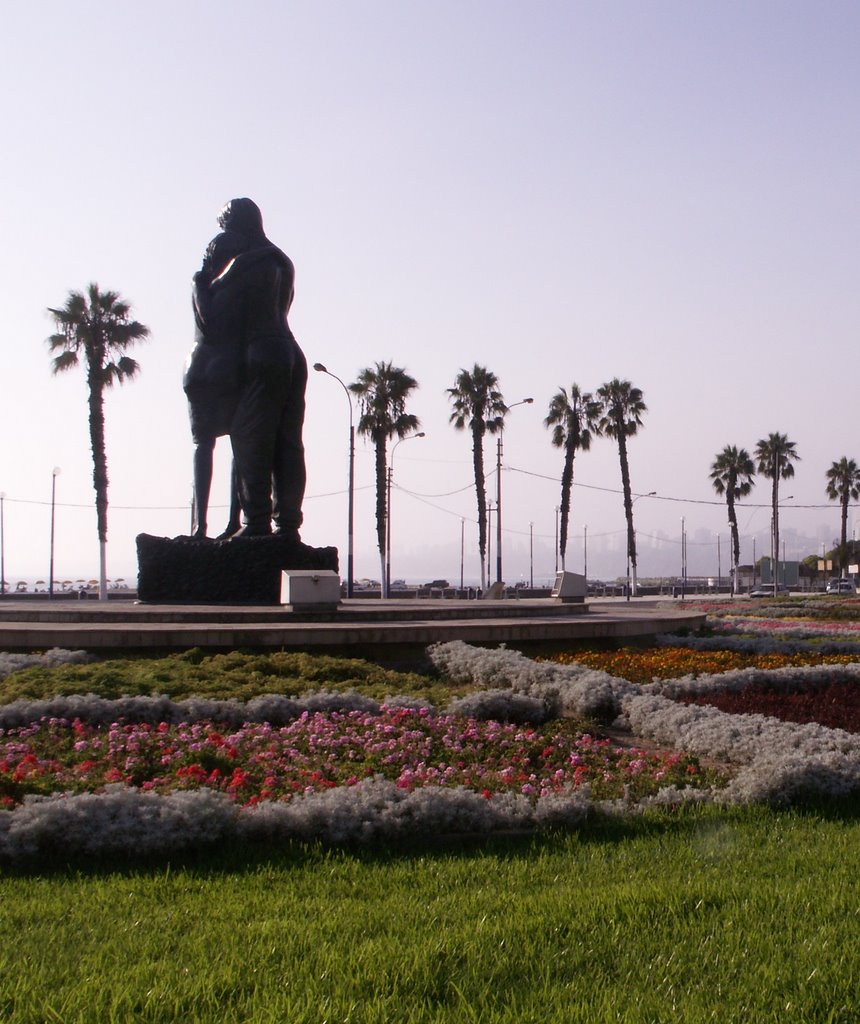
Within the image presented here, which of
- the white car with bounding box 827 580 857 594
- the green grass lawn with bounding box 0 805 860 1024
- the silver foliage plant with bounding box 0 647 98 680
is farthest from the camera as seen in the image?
the white car with bounding box 827 580 857 594

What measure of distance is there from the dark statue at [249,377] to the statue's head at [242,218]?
16 mm

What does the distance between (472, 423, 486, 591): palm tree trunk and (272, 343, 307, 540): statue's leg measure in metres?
26.5

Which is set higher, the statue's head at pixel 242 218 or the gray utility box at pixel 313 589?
the statue's head at pixel 242 218

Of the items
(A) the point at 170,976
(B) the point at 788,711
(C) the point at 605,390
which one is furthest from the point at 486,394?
(A) the point at 170,976

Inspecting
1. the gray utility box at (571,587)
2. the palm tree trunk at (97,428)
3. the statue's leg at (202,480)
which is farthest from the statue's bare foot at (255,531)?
the palm tree trunk at (97,428)

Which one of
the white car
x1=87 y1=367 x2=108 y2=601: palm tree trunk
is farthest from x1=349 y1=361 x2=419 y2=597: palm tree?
the white car

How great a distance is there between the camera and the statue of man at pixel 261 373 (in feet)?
56.5

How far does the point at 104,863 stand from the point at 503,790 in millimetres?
2247

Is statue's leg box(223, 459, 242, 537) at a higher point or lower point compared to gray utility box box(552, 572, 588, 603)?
higher

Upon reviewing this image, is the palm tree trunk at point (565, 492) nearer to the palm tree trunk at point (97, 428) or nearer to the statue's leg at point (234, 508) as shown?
the palm tree trunk at point (97, 428)

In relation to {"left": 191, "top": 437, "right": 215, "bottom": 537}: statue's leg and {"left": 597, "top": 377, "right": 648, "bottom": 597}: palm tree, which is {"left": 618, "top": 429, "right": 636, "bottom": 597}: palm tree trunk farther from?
{"left": 191, "top": 437, "right": 215, "bottom": 537}: statue's leg

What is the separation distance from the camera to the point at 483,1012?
3268 millimetres

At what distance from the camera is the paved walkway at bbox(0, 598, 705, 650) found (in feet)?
37.8

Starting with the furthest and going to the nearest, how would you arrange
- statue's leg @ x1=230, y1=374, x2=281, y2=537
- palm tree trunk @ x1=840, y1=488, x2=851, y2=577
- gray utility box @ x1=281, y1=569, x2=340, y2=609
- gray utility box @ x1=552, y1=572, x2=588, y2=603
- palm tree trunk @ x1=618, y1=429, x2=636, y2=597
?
palm tree trunk @ x1=840, y1=488, x2=851, y2=577 → palm tree trunk @ x1=618, y1=429, x2=636, y2=597 → gray utility box @ x1=552, y1=572, x2=588, y2=603 → statue's leg @ x1=230, y1=374, x2=281, y2=537 → gray utility box @ x1=281, y1=569, x2=340, y2=609
